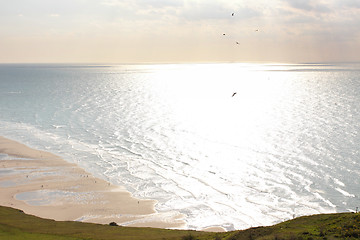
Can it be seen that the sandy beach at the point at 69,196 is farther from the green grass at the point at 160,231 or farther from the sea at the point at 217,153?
the green grass at the point at 160,231

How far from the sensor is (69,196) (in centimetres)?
5806

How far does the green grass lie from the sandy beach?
16.8 feet

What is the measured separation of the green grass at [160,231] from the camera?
31.3 meters

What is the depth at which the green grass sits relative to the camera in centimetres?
3131

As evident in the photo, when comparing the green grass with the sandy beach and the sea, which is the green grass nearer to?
the sandy beach

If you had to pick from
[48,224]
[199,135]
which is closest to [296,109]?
[199,135]

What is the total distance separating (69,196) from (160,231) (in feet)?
72.7

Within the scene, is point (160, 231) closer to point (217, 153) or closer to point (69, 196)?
point (69, 196)

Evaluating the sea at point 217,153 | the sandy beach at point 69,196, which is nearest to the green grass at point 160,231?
the sandy beach at point 69,196

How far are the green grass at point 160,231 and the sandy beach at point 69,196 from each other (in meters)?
5.11

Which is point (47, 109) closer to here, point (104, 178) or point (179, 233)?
point (104, 178)

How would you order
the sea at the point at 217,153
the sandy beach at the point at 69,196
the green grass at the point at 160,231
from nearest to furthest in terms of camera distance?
1. the green grass at the point at 160,231
2. the sandy beach at the point at 69,196
3. the sea at the point at 217,153

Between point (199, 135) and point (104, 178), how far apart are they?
123 ft

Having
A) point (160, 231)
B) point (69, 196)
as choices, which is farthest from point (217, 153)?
point (160, 231)
